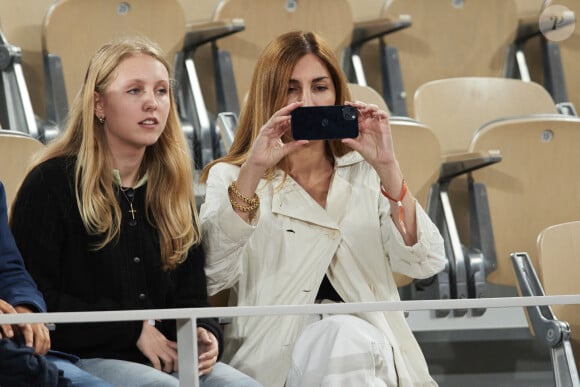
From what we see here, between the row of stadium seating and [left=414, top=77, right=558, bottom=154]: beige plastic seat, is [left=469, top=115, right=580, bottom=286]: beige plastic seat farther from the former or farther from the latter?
[left=414, top=77, right=558, bottom=154]: beige plastic seat

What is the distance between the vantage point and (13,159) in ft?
5.73

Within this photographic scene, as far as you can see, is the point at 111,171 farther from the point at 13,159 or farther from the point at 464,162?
the point at 464,162

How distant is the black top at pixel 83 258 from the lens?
1.40 m

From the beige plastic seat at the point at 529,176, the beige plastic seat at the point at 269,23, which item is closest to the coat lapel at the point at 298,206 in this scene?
the beige plastic seat at the point at 529,176

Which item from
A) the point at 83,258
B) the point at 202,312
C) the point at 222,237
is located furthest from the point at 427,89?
the point at 202,312

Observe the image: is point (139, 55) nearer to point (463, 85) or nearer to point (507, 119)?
point (507, 119)

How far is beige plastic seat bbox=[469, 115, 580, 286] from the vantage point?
2.17 m

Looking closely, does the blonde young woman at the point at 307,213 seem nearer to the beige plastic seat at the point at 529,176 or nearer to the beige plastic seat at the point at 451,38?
the beige plastic seat at the point at 529,176

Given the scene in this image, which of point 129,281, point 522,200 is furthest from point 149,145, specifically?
point 522,200

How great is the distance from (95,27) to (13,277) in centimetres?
124

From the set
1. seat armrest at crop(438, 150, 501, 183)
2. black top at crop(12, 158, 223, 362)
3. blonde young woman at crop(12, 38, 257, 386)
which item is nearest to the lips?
blonde young woman at crop(12, 38, 257, 386)

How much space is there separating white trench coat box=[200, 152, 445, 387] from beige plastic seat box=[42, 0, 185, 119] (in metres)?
0.94

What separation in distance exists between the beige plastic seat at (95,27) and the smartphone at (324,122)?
102 cm

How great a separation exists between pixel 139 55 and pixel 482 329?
66cm
